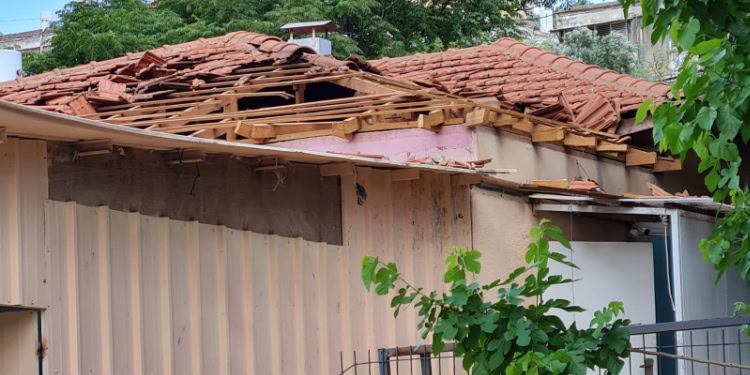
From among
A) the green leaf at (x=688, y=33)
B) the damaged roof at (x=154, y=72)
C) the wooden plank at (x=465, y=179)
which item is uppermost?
the damaged roof at (x=154, y=72)

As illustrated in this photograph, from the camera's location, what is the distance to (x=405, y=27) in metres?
31.6

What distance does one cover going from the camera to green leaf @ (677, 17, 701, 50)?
189 inches

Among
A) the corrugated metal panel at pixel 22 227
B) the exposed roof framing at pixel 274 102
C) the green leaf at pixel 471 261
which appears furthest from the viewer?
the exposed roof framing at pixel 274 102

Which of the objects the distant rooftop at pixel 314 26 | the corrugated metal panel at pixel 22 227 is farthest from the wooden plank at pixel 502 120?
the distant rooftop at pixel 314 26

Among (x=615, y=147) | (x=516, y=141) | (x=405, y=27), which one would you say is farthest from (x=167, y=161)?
(x=405, y=27)

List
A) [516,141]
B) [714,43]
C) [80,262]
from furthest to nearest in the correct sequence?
[516,141]
[80,262]
[714,43]

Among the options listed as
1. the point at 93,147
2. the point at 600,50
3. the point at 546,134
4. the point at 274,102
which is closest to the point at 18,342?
the point at 93,147

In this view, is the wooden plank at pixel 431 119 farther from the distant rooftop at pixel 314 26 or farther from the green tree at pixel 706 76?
the distant rooftop at pixel 314 26

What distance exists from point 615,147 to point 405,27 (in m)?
19.1

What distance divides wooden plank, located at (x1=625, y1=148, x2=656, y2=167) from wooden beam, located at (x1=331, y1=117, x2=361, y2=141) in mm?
3861

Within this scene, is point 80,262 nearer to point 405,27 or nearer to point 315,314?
point 315,314

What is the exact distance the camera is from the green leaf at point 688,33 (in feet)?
15.8

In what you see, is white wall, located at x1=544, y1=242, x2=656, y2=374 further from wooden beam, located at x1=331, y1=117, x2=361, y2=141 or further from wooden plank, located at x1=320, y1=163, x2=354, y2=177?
wooden plank, located at x1=320, y1=163, x2=354, y2=177

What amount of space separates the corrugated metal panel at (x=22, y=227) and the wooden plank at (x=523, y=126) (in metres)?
5.98
